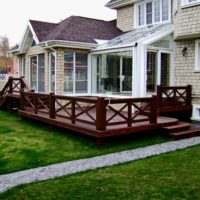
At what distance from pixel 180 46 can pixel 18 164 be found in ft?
30.5

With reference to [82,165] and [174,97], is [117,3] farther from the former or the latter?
[82,165]

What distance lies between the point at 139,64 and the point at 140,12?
532 centimetres

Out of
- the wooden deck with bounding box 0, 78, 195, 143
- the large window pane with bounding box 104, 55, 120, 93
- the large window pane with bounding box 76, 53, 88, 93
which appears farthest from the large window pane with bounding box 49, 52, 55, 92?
the large window pane with bounding box 104, 55, 120, 93

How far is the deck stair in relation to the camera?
1062cm

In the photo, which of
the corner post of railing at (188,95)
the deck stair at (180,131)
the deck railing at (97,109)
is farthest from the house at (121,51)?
the deck stair at (180,131)

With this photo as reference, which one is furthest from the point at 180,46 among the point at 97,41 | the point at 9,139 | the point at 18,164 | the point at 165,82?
the point at 18,164

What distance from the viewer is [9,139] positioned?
35.2 ft

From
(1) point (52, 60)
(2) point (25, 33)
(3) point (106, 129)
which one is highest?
(2) point (25, 33)

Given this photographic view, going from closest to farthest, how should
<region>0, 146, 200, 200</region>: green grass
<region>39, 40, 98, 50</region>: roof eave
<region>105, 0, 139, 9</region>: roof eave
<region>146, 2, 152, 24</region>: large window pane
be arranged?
<region>0, 146, 200, 200</region>: green grass → <region>39, 40, 98, 50</region>: roof eave → <region>146, 2, 152, 24</region>: large window pane → <region>105, 0, 139, 9</region>: roof eave

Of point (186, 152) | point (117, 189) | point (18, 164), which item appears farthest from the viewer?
point (186, 152)

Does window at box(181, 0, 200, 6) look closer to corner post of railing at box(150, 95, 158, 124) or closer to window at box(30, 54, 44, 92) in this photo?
corner post of railing at box(150, 95, 158, 124)

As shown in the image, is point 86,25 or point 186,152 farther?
point 86,25

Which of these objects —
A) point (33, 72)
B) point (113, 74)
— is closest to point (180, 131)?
point (113, 74)

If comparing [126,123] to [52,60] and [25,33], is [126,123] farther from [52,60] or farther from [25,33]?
[25,33]
